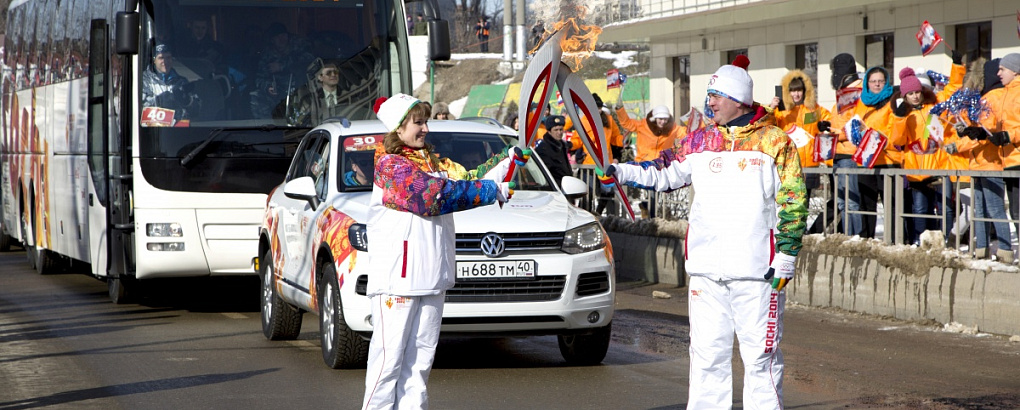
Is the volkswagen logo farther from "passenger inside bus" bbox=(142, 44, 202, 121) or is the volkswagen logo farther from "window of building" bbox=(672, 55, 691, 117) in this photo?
"window of building" bbox=(672, 55, 691, 117)

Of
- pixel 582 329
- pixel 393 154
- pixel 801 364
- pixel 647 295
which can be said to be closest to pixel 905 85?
pixel 647 295

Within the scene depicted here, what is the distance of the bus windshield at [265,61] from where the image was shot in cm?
1248

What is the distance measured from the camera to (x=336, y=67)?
42.6 ft

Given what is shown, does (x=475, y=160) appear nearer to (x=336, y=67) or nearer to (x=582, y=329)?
(x=582, y=329)

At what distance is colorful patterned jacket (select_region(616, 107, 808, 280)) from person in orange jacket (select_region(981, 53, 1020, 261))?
5839 mm

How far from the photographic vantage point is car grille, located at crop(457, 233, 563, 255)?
8.82m

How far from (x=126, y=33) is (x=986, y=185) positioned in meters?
7.27

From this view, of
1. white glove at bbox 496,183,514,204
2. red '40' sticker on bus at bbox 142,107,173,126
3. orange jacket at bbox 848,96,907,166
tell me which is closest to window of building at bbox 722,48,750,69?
orange jacket at bbox 848,96,907,166

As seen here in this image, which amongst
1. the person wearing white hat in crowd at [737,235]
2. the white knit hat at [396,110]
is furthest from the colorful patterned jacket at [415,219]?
the person wearing white hat in crowd at [737,235]

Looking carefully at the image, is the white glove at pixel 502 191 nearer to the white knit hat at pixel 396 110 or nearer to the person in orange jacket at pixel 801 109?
the white knit hat at pixel 396 110

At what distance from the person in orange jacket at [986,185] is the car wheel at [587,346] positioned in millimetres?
3418

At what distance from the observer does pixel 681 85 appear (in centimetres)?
3347

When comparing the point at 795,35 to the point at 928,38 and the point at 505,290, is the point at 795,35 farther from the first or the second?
the point at 505,290

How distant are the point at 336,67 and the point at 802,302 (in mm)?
4791
